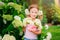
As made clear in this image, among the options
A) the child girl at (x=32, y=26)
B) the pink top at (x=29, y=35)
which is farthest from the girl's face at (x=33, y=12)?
the pink top at (x=29, y=35)

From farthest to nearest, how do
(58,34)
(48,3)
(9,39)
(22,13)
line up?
1. (48,3)
2. (58,34)
3. (22,13)
4. (9,39)

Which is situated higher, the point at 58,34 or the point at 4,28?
the point at 4,28

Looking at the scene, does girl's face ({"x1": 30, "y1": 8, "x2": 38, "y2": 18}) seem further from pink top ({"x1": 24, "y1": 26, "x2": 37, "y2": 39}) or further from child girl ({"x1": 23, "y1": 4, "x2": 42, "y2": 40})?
pink top ({"x1": 24, "y1": 26, "x2": 37, "y2": 39})

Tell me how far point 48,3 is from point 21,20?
245 inches

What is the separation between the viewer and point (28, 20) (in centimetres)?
214

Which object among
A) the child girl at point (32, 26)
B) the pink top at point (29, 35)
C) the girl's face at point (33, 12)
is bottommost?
the pink top at point (29, 35)

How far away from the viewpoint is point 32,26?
213 centimetres

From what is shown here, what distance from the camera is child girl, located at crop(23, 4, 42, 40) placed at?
2123 millimetres

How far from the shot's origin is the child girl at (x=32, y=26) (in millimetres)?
2123

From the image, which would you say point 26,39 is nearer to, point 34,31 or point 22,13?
point 34,31

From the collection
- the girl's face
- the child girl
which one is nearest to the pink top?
the child girl

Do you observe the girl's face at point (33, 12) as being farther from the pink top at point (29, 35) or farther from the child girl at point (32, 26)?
the pink top at point (29, 35)

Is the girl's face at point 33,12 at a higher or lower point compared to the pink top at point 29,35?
higher

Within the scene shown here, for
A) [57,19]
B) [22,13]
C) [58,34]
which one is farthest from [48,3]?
[22,13]
